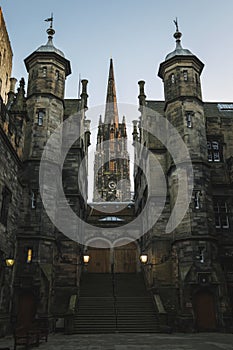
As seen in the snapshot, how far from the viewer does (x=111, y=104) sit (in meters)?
75.8

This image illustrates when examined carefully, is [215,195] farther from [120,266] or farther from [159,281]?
[120,266]

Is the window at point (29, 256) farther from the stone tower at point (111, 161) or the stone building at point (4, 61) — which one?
the stone tower at point (111, 161)

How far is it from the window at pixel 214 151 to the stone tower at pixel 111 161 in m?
33.9

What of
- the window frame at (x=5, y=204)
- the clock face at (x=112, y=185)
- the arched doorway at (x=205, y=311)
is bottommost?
the arched doorway at (x=205, y=311)

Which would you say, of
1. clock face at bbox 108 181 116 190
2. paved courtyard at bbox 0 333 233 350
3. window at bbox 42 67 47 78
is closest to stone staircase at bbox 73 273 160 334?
paved courtyard at bbox 0 333 233 350

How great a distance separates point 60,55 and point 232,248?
1722 cm

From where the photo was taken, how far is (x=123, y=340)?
557 inches

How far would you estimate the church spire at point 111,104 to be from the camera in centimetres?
7125

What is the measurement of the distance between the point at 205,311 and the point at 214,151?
435 inches

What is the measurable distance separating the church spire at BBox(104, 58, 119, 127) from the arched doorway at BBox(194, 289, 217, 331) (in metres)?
54.5

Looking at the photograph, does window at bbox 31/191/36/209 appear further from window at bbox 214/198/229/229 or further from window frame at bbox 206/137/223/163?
window frame at bbox 206/137/223/163

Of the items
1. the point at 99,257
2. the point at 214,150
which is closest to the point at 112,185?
A: the point at 99,257

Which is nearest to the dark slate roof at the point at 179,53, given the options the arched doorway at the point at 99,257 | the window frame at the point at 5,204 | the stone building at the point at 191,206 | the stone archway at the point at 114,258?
the stone building at the point at 191,206

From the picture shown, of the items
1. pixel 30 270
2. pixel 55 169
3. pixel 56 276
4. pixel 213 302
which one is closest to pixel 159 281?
pixel 213 302
